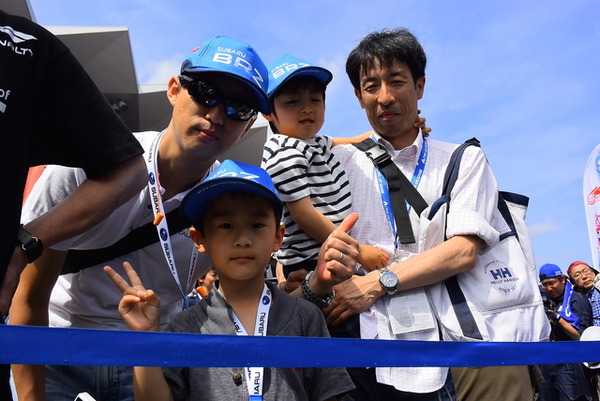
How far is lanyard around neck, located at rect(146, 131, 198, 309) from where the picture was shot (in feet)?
7.68

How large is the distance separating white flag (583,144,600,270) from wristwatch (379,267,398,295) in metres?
8.86

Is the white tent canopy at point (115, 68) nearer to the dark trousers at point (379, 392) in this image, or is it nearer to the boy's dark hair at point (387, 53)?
the boy's dark hair at point (387, 53)

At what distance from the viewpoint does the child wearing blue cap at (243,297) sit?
1.96m

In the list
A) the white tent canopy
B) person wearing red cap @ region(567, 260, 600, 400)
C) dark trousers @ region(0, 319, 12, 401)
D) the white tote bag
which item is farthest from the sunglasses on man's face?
the white tent canopy

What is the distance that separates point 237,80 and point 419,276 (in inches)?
42.3

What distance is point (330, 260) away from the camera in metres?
2.29

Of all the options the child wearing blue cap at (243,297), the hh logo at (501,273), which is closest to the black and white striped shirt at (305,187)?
the child wearing blue cap at (243,297)

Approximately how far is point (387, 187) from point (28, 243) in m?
1.53

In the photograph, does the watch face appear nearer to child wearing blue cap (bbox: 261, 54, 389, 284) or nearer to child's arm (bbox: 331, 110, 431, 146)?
child wearing blue cap (bbox: 261, 54, 389, 284)

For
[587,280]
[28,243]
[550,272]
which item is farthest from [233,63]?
[587,280]

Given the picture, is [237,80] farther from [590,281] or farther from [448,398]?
[590,281]

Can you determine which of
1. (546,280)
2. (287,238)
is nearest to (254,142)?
(546,280)

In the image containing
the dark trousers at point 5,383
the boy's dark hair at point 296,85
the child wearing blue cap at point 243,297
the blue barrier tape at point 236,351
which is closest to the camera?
the blue barrier tape at point 236,351

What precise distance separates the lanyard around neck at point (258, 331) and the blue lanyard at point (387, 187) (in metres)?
0.65
